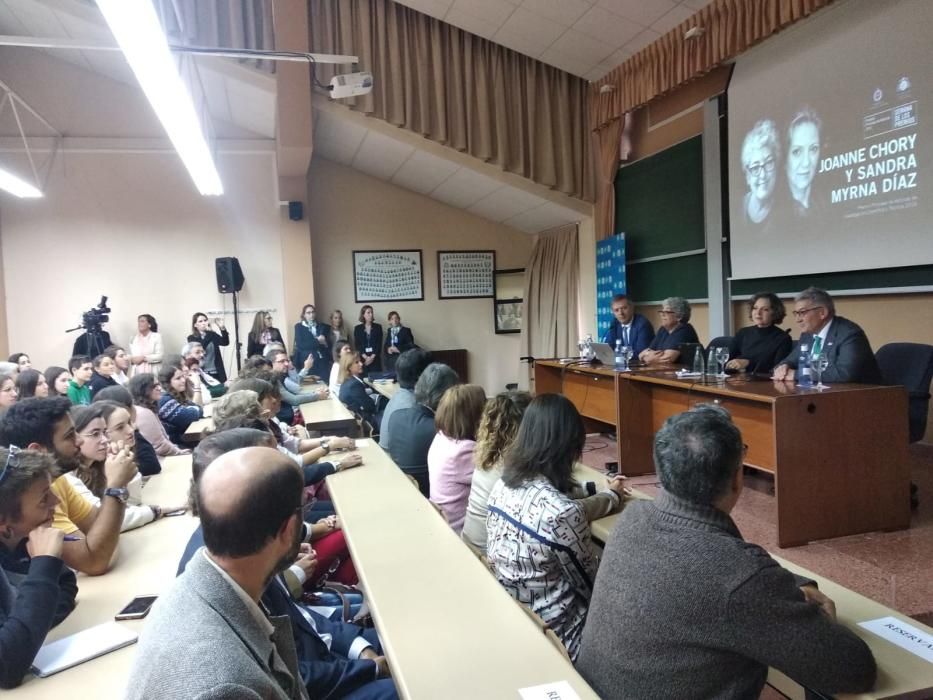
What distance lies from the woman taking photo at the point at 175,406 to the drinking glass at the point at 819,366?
151 inches

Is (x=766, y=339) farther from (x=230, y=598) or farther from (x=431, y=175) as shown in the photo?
(x=431, y=175)

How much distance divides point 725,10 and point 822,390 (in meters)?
3.75

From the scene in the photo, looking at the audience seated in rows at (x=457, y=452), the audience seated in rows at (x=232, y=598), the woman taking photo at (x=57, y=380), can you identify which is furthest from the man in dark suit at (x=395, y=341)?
the audience seated in rows at (x=232, y=598)

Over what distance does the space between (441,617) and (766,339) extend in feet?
Result: 11.9

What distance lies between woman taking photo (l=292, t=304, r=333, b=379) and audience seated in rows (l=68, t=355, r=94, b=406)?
3.27 meters

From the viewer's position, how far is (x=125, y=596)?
1.74 meters

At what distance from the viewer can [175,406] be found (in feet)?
13.6

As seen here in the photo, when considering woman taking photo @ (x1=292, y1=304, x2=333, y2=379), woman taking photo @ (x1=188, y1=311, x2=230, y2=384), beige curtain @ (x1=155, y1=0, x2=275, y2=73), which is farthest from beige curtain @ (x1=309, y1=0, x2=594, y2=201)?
woman taking photo @ (x1=188, y1=311, x2=230, y2=384)

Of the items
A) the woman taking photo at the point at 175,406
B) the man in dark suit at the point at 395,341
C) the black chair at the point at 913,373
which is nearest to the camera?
the black chair at the point at 913,373

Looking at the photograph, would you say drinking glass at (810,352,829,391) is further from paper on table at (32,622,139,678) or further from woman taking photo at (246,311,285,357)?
woman taking photo at (246,311,285,357)

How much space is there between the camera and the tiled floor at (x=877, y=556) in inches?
96.1

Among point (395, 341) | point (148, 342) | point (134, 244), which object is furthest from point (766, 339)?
point (134, 244)

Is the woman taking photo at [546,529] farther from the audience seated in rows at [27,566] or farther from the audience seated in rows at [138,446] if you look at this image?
the audience seated in rows at [138,446]

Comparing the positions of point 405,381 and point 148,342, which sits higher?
point 148,342
